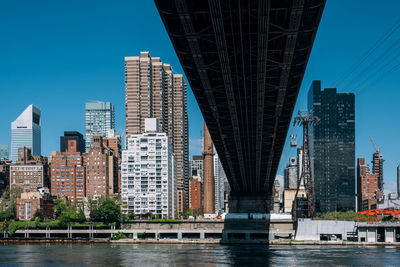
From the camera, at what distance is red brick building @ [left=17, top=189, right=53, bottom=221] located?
154 m

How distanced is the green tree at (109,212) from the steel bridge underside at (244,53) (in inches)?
2920

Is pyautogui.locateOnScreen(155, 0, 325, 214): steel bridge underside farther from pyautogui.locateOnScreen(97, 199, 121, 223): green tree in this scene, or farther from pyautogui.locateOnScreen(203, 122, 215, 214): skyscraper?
pyautogui.locateOnScreen(203, 122, 215, 214): skyscraper

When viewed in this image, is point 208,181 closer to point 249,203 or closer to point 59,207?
point 249,203

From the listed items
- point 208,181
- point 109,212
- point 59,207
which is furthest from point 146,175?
point 109,212

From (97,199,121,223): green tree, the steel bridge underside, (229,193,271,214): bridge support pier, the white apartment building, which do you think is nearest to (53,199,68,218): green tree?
the white apartment building

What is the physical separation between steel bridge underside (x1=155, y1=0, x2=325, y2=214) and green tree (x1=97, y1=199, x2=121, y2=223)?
74172 mm

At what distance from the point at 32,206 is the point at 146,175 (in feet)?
105

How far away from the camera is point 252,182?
131625 millimetres

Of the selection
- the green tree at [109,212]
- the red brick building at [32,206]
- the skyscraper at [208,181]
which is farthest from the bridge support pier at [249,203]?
the red brick building at [32,206]

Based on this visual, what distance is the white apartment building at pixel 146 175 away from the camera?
16700cm

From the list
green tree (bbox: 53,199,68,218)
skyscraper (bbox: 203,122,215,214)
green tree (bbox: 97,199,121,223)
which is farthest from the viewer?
skyscraper (bbox: 203,122,215,214)

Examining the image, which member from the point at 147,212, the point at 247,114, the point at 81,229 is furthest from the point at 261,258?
the point at 147,212

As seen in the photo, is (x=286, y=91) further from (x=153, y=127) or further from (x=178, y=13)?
(x=153, y=127)

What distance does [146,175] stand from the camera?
553ft
